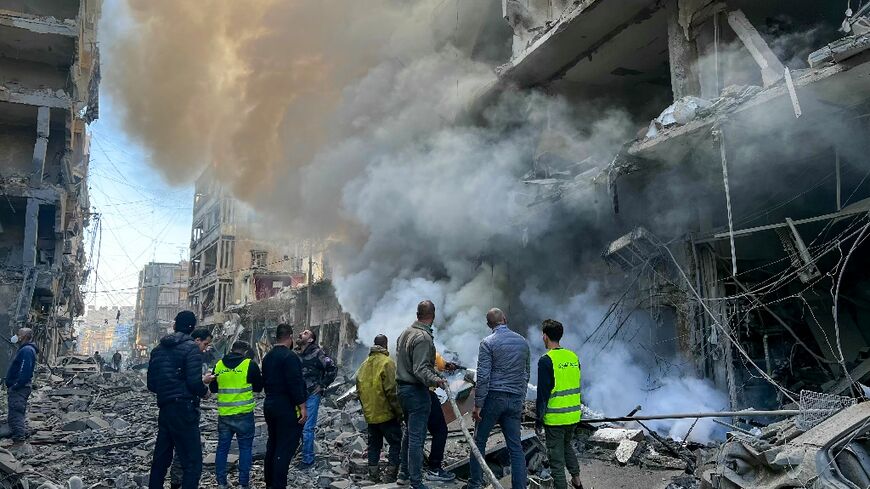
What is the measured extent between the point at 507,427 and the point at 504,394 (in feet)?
1.00

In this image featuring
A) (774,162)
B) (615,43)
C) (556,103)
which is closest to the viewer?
(774,162)

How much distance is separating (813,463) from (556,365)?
73.0 inches

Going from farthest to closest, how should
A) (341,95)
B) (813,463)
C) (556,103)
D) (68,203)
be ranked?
(68,203) < (341,95) < (556,103) < (813,463)

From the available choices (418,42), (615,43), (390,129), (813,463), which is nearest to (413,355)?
(813,463)

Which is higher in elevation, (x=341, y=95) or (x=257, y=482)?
(x=341, y=95)

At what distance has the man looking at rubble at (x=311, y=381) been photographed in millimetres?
5969

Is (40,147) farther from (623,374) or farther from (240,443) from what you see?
(623,374)

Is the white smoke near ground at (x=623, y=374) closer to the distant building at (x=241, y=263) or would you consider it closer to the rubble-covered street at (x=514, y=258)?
the rubble-covered street at (x=514, y=258)

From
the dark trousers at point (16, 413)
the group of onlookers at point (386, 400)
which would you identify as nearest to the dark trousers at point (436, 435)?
the group of onlookers at point (386, 400)

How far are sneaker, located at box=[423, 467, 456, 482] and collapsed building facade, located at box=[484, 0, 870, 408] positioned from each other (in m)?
4.59

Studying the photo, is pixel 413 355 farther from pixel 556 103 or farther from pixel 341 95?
pixel 341 95

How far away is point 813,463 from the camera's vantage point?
11.6 feet

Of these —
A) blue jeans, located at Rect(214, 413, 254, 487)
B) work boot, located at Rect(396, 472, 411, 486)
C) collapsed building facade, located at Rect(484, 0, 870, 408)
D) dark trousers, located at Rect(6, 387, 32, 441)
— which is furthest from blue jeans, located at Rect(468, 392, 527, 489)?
dark trousers, located at Rect(6, 387, 32, 441)

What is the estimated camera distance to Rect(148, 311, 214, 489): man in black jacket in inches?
171
